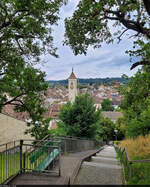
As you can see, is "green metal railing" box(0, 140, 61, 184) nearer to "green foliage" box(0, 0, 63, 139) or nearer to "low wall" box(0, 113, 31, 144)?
"green foliage" box(0, 0, 63, 139)

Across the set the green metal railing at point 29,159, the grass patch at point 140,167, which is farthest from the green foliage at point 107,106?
the green metal railing at point 29,159

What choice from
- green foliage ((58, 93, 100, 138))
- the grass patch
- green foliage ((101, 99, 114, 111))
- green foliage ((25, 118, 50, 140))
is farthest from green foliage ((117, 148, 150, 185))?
green foliage ((101, 99, 114, 111))

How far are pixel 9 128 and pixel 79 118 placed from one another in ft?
27.2

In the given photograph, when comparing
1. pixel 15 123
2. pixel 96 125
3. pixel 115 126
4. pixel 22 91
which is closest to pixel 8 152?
pixel 22 91

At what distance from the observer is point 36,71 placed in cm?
1016

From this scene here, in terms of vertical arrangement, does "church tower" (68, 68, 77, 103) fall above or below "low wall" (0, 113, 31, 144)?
above

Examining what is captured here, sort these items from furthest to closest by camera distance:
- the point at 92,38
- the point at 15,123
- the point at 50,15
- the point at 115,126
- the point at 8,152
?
1. the point at 115,126
2. the point at 15,123
3. the point at 50,15
4. the point at 92,38
5. the point at 8,152

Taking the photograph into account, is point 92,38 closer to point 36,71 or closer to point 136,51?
point 136,51

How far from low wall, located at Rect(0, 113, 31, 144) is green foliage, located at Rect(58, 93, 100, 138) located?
5.81 metres

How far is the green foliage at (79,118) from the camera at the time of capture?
19391 mm

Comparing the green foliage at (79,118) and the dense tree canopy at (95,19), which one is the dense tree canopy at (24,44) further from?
the green foliage at (79,118)

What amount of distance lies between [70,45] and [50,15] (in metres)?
1.76

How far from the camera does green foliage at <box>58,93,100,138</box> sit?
19.4 meters

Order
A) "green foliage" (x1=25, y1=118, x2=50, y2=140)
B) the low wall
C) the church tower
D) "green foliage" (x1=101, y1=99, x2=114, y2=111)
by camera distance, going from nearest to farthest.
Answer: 1. "green foliage" (x1=25, y1=118, x2=50, y2=140)
2. the low wall
3. the church tower
4. "green foliage" (x1=101, y1=99, x2=114, y2=111)
